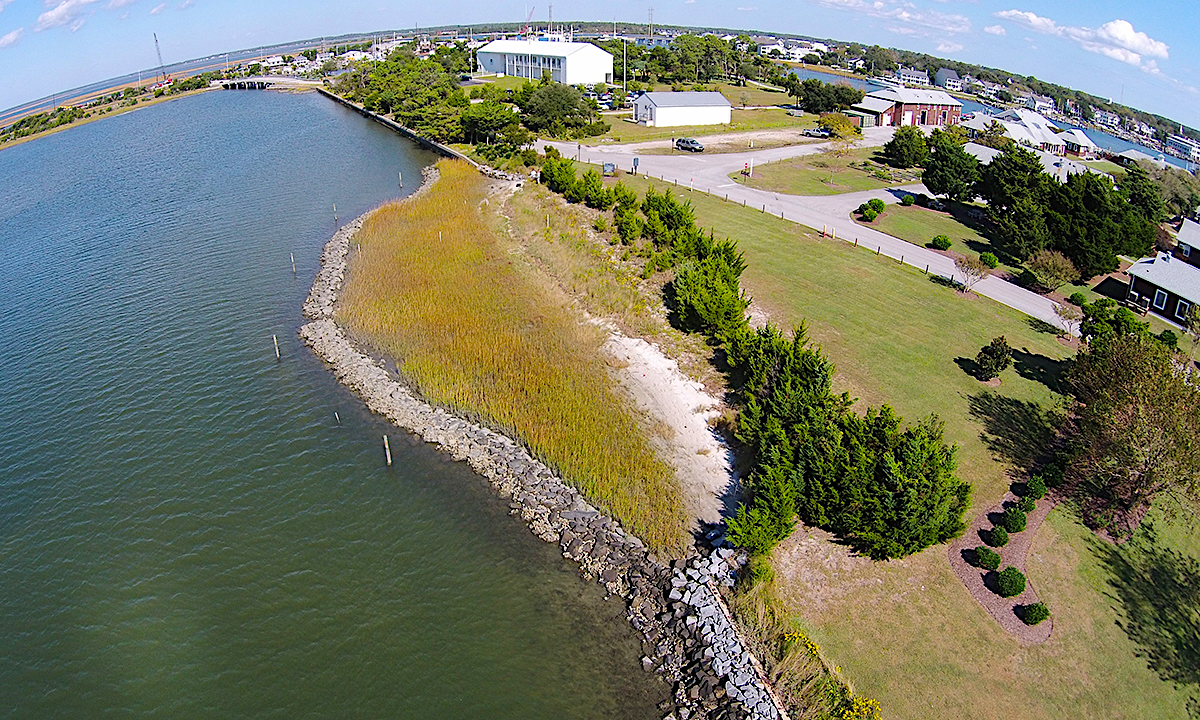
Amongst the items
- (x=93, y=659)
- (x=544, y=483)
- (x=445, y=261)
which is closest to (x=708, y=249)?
(x=445, y=261)

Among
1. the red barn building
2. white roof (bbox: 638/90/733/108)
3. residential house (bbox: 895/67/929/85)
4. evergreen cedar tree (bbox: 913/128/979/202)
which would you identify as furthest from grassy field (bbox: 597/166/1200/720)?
residential house (bbox: 895/67/929/85)

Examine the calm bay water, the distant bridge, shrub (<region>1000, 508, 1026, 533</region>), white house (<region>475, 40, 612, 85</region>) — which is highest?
white house (<region>475, 40, 612, 85</region>)

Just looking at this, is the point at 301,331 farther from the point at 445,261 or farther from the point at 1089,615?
the point at 1089,615

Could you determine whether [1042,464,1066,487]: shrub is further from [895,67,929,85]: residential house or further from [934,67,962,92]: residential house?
[934,67,962,92]: residential house

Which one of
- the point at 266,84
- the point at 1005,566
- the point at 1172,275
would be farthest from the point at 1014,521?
the point at 266,84

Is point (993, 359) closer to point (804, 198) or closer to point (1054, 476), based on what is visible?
point (1054, 476)

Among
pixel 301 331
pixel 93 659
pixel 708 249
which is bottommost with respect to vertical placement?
pixel 93 659
